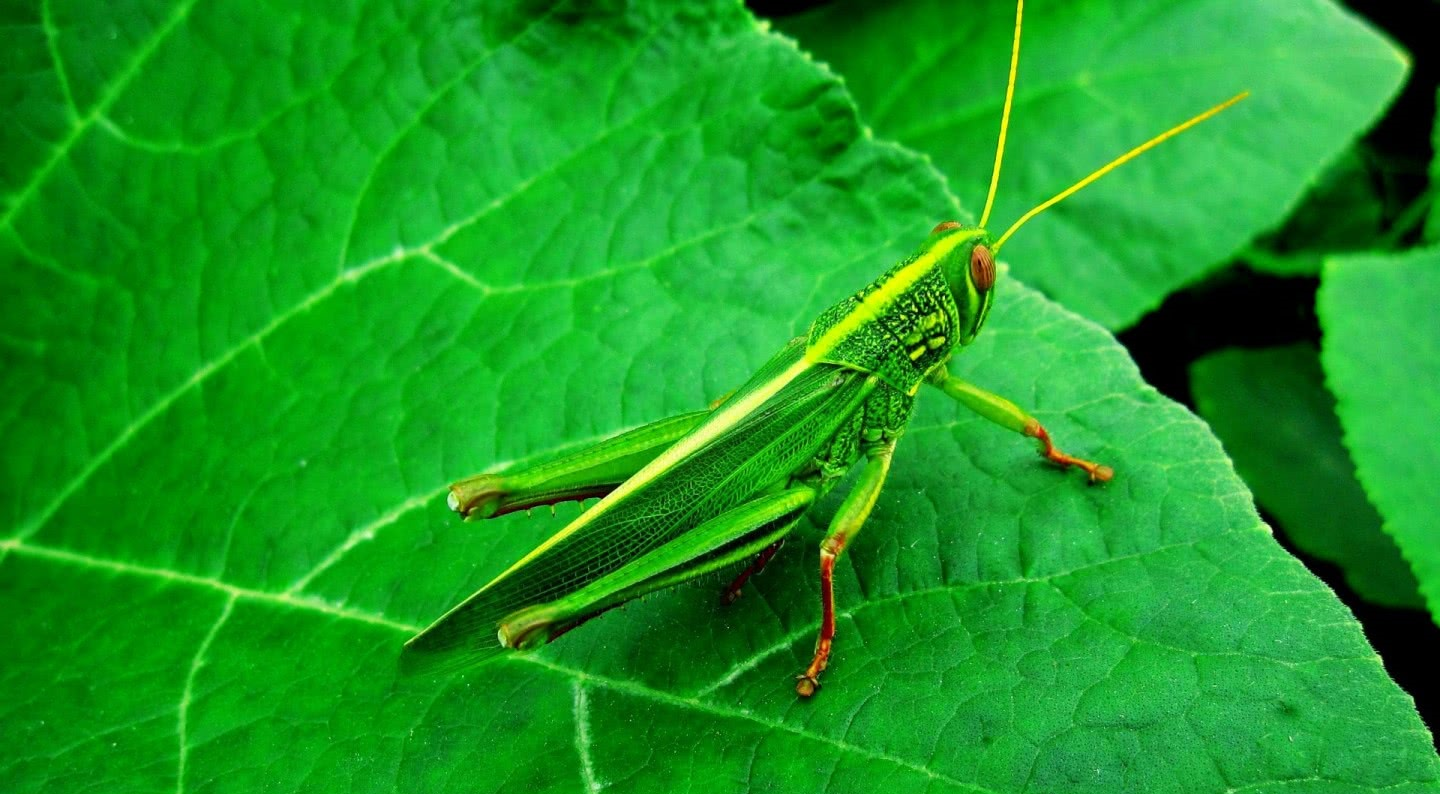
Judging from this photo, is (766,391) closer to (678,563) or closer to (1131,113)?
(678,563)

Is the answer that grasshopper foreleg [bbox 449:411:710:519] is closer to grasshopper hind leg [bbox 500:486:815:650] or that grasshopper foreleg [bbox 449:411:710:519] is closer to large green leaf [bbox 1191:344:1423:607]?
grasshopper hind leg [bbox 500:486:815:650]

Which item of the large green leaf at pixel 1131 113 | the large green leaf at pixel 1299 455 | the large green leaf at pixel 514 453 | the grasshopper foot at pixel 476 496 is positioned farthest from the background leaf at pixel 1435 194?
the grasshopper foot at pixel 476 496

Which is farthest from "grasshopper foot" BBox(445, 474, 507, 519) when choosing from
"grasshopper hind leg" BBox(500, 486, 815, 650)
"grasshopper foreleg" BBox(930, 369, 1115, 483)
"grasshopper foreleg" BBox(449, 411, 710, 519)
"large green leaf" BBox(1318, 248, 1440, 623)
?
"large green leaf" BBox(1318, 248, 1440, 623)

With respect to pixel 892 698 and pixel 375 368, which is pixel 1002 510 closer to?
pixel 892 698

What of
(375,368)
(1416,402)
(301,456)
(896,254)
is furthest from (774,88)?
(1416,402)

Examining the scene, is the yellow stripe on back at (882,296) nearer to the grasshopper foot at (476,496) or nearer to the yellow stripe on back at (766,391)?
the yellow stripe on back at (766,391)

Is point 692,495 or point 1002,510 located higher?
point 692,495
